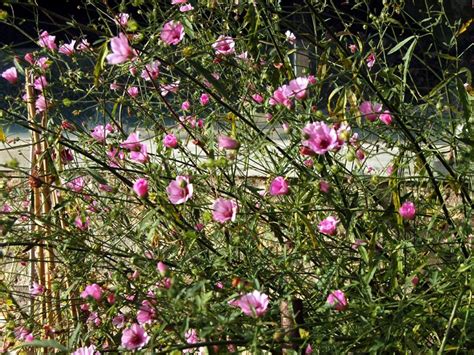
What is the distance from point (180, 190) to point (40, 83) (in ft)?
2.23

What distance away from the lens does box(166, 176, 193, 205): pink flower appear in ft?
4.60

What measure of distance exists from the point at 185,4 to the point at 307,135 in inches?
21.7

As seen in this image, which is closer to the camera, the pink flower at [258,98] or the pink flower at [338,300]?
the pink flower at [338,300]

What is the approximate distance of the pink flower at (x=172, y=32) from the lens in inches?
59.7

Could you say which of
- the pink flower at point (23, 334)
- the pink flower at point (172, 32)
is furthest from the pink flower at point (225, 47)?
the pink flower at point (23, 334)

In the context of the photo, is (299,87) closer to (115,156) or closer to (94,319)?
(115,156)

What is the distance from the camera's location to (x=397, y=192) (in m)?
1.61

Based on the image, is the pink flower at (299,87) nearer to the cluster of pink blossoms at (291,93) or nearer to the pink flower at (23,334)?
the cluster of pink blossoms at (291,93)

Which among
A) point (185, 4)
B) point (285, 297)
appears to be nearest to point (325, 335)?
point (285, 297)

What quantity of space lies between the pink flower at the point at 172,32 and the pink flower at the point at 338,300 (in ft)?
1.65

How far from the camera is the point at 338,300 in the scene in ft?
4.65

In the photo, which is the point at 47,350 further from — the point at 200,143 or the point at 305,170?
the point at 305,170

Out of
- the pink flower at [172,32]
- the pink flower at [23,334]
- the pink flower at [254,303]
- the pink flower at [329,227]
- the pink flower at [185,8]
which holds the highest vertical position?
the pink flower at [172,32]

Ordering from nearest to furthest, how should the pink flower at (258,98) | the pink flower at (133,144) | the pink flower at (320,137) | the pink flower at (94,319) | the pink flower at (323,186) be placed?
the pink flower at (320,137) → the pink flower at (323,186) → the pink flower at (133,144) → the pink flower at (94,319) → the pink flower at (258,98)
